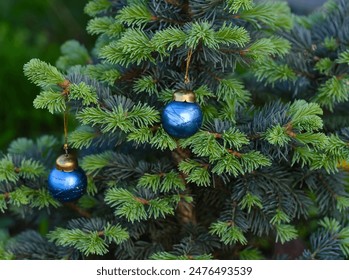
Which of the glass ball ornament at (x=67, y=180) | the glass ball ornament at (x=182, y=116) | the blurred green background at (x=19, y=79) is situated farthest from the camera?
the blurred green background at (x=19, y=79)

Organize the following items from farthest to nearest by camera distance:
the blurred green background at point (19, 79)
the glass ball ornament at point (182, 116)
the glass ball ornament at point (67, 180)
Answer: the blurred green background at point (19, 79), the glass ball ornament at point (67, 180), the glass ball ornament at point (182, 116)

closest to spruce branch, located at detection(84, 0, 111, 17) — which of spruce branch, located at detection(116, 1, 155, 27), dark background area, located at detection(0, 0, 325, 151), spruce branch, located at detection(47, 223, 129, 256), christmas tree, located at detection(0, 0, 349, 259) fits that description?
christmas tree, located at detection(0, 0, 349, 259)

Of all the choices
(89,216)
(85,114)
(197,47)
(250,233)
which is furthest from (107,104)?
(250,233)

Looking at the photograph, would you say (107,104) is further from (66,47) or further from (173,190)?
(66,47)

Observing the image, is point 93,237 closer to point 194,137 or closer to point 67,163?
point 67,163

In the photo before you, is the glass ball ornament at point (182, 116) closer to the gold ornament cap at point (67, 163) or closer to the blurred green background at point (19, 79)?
the gold ornament cap at point (67, 163)

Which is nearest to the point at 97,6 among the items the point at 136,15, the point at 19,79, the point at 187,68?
the point at 136,15

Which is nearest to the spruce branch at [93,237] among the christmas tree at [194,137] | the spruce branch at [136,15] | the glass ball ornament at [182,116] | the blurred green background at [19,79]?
the christmas tree at [194,137]
